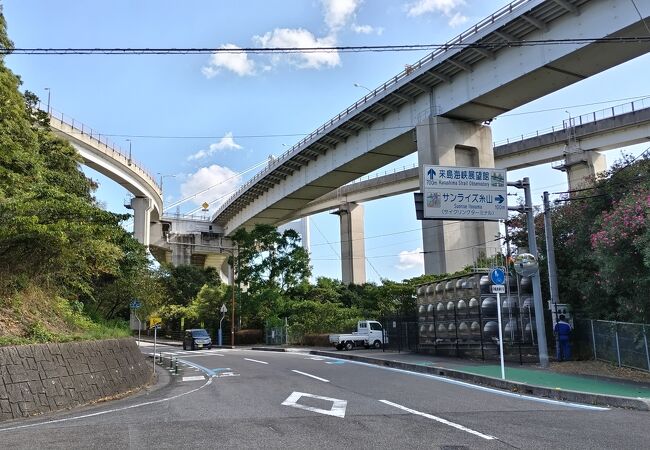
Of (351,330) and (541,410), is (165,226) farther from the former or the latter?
(541,410)

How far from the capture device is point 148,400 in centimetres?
1246

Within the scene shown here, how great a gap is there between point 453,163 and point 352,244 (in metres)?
34.7

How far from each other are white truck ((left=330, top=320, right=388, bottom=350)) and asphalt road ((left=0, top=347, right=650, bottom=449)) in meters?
19.7

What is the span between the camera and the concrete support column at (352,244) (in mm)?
68188

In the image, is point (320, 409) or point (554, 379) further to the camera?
A: point (554, 379)

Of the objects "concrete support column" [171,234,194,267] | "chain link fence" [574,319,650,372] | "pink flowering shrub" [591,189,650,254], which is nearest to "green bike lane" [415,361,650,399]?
"chain link fence" [574,319,650,372]

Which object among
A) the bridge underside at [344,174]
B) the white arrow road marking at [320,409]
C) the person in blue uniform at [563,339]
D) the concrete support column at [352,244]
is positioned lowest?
the white arrow road marking at [320,409]

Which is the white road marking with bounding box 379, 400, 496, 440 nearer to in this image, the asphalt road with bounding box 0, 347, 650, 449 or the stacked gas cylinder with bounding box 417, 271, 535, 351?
the asphalt road with bounding box 0, 347, 650, 449

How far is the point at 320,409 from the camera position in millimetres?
10203

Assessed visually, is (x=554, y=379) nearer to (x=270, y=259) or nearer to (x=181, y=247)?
(x=270, y=259)

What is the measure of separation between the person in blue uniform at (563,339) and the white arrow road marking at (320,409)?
1053 cm

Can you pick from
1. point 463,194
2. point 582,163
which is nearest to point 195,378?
point 463,194

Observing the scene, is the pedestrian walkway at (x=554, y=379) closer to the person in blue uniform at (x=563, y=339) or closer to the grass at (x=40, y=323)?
the person in blue uniform at (x=563, y=339)

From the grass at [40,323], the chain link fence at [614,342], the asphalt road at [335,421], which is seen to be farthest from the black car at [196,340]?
the chain link fence at [614,342]
